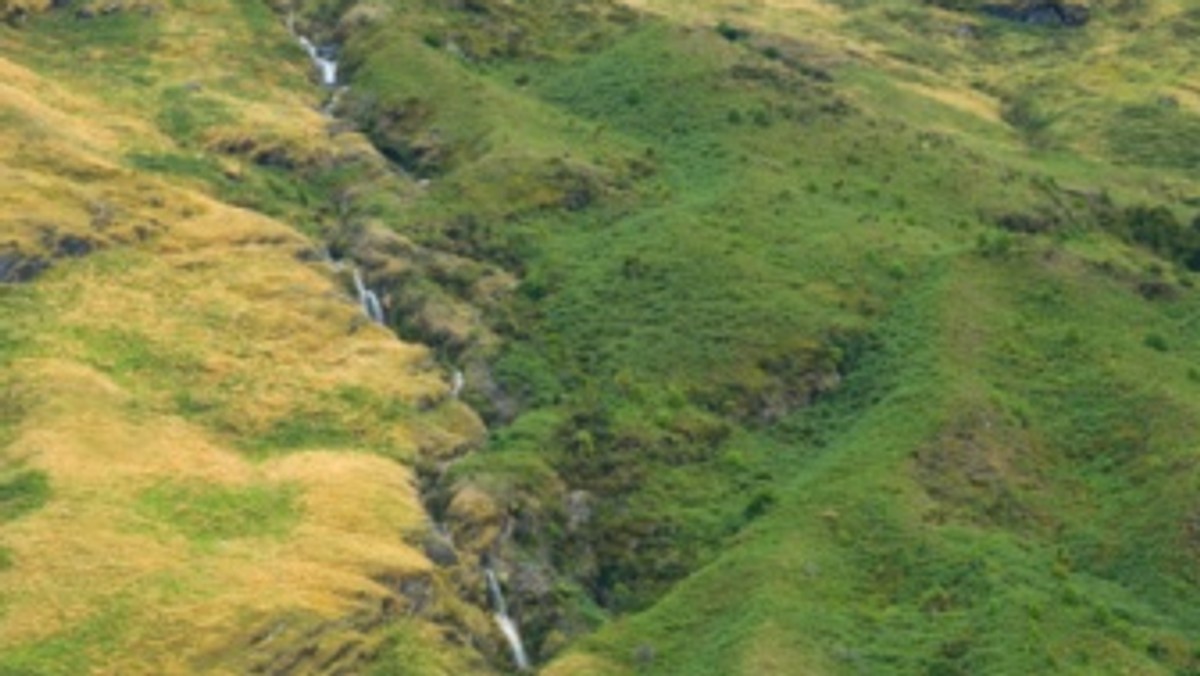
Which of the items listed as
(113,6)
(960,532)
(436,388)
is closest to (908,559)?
(960,532)

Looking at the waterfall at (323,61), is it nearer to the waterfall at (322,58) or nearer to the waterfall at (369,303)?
the waterfall at (322,58)

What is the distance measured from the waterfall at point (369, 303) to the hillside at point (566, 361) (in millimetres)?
484

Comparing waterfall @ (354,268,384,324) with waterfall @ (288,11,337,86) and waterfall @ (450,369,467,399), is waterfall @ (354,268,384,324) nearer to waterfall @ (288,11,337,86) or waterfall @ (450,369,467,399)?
waterfall @ (450,369,467,399)

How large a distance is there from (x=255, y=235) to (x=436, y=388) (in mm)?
19681

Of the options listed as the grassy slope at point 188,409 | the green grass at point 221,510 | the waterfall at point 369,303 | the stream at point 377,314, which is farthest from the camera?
the waterfall at point 369,303

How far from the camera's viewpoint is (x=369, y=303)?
114 metres

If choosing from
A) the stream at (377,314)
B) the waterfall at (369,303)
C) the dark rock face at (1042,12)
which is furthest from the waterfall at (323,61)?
the dark rock face at (1042,12)

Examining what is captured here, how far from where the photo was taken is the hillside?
85.2 metres

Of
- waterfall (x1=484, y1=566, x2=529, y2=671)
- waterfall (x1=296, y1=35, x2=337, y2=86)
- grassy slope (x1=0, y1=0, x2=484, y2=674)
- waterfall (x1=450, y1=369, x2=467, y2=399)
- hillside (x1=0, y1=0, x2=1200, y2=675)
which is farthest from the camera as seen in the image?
waterfall (x1=296, y1=35, x2=337, y2=86)

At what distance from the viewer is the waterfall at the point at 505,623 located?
8819 cm

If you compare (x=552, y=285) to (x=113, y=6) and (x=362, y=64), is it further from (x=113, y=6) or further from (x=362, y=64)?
(x=113, y=6)

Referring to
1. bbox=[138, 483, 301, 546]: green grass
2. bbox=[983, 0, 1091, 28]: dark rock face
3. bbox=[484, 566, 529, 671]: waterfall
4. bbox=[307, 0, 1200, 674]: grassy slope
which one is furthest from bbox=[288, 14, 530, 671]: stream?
bbox=[983, 0, 1091, 28]: dark rock face

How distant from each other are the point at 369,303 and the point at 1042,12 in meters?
108

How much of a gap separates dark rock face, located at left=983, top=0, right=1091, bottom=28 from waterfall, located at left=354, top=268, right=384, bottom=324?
10456 centimetres
